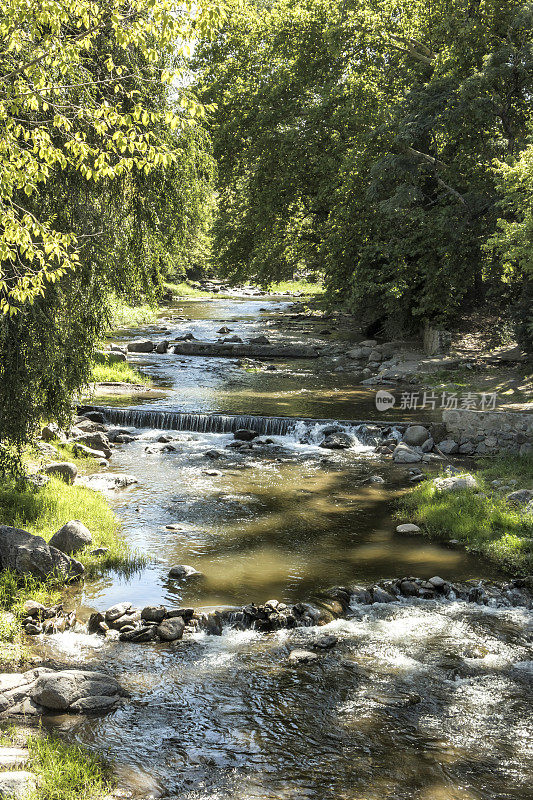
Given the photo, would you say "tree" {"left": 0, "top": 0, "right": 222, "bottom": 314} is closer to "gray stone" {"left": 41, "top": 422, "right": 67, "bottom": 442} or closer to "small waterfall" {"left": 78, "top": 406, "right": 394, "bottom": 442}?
"gray stone" {"left": 41, "top": 422, "right": 67, "bottom": 442}

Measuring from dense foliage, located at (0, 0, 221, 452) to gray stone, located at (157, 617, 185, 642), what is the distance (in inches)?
125

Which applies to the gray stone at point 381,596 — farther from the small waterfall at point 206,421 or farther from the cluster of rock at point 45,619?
the small waterfall at point 206,421

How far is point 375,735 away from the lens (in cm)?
580

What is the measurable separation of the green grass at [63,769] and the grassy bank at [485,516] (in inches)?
255

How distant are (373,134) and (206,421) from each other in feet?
33.5

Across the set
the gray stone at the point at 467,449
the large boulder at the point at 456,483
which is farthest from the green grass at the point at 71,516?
the gray stone at the point at 467,449

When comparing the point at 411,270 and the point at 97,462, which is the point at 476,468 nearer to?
the point at 97,462

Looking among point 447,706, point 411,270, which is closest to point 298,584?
point 447,706


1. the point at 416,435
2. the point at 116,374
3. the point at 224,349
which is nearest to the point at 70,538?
the point at 416,435

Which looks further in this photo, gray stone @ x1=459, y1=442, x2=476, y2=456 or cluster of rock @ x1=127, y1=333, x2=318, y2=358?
cluster of rock @ x1=127, y1=333, x2=318, y2=358

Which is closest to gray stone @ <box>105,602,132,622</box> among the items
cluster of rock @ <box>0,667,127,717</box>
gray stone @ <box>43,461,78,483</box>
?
cluster of rock @ <box>0,667,127,717</box>

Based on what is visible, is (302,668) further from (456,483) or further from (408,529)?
(456,483)

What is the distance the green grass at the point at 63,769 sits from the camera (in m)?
4.68

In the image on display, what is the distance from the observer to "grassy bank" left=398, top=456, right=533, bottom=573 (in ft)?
32.3
